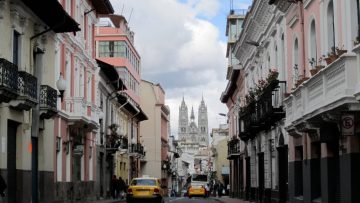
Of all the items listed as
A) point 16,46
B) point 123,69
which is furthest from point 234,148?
point 16,46

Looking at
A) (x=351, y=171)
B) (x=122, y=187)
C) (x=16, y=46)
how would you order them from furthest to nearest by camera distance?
1. (x=122, y=187)
2. (x=16, y=46)
3. (x=351, y=171)

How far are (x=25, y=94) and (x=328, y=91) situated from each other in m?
9.89

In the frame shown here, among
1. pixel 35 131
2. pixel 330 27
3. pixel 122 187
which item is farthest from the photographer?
pixel 122 187

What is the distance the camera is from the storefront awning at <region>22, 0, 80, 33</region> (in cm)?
Result: 2444

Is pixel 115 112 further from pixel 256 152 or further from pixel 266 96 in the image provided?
pixel 266 96

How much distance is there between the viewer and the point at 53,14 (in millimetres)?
26312

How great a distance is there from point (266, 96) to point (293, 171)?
4.30 meters

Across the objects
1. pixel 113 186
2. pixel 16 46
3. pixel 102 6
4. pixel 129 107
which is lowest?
pixel 113 186

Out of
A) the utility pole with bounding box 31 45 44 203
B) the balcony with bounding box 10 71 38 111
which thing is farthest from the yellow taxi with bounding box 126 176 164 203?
the balcony with bounding box 10 71 38 111

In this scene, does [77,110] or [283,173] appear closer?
[283,173]

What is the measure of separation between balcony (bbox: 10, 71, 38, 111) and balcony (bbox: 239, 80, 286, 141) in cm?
991

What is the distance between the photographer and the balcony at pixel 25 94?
22.0 metres

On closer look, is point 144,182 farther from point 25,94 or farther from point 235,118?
point 235,118

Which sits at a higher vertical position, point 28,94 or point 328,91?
point 28,94
